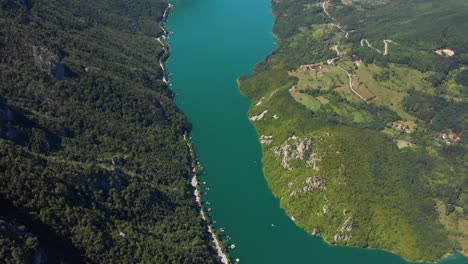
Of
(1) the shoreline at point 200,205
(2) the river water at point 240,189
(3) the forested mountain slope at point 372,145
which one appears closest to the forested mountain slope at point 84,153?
(1) the shoreline at point 200,205

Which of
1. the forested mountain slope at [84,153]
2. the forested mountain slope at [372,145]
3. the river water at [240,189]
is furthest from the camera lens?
the forested mountain slope at [372,145]

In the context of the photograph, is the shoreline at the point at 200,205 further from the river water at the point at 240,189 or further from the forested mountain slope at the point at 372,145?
the forested mountain slope at the point at 372,145

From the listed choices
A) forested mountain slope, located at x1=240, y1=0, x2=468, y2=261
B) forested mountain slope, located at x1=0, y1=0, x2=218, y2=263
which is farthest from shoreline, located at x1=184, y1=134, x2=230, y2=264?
forested mountain slope, located at x1=240, y1=0, x2=468, y2=261

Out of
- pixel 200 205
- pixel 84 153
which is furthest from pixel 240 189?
pixel 84 153

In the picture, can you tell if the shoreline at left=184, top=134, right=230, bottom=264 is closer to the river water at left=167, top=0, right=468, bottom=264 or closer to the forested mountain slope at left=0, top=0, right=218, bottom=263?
the forested mountain slope at left=0, top=0, right=218, bottom=263

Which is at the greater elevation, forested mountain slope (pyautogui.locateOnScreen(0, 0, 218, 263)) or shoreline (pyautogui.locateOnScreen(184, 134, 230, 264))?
forested mountain slope (pyautogui.locateOnScreen(0, 0, 218, 263))

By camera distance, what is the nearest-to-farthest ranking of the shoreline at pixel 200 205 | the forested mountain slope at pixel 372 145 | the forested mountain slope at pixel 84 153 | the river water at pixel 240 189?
Answer: the forested mountain slope at pixel 84 153
the shoreline at pixel 200 205
the river water at pixel 240 189
the forested mountain slope at pixel 372 145

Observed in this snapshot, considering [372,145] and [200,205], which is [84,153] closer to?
[200,205]
